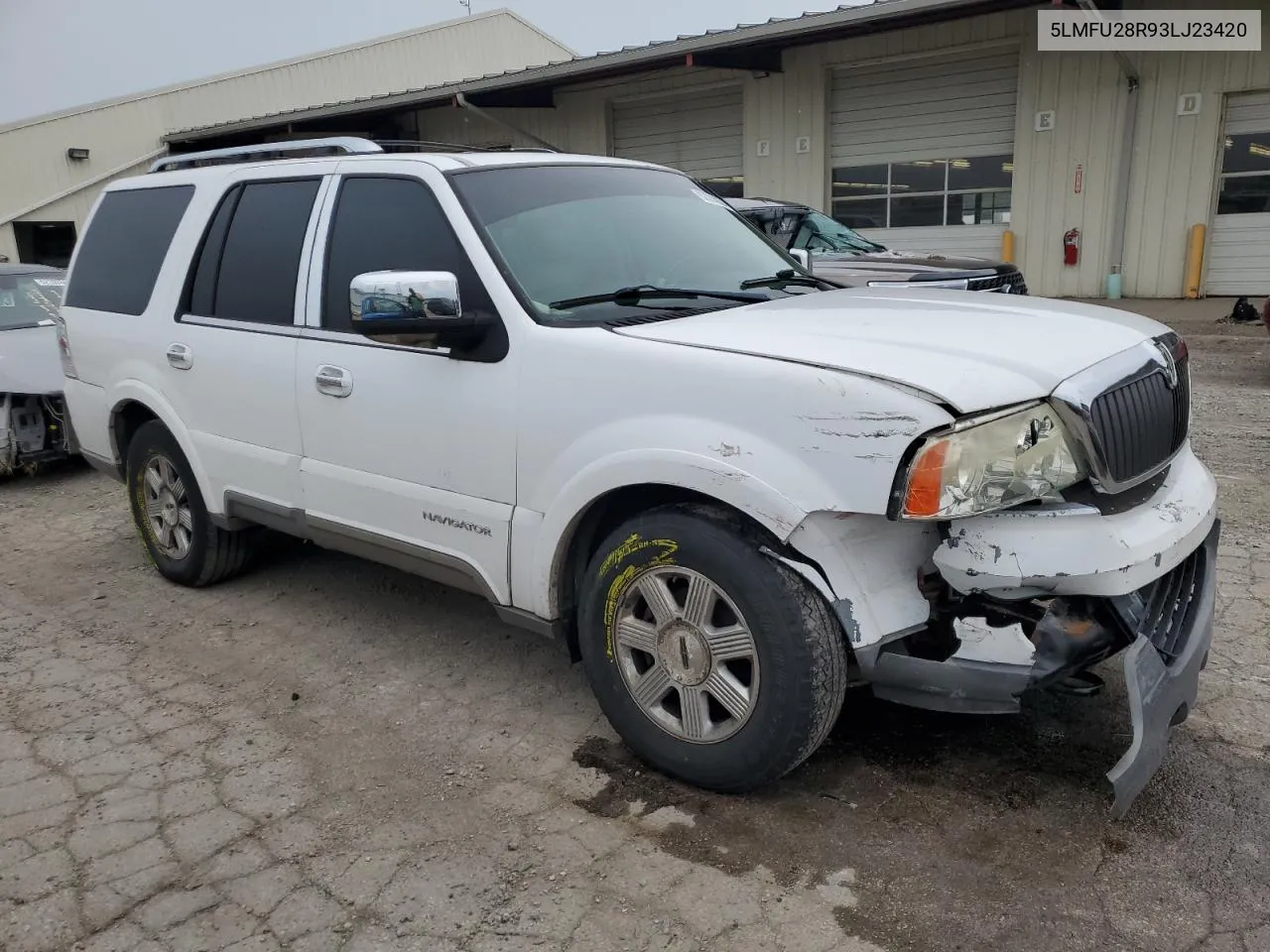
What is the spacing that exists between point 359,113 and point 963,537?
74.2ft

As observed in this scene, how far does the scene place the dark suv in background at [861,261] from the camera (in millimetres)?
8477

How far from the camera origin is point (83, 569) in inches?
220

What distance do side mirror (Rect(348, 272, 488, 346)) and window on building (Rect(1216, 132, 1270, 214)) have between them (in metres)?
14.3

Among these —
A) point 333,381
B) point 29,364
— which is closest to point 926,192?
point 29,364

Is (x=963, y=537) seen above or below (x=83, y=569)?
above

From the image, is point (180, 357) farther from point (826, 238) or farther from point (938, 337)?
point (826, 238)

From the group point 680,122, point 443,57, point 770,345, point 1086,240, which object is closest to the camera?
point 770,345

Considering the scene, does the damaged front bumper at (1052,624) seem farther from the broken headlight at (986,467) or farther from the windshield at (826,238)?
the windshield at (826,238)

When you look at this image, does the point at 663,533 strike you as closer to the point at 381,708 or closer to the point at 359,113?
the point at 381,708

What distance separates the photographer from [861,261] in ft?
30.2

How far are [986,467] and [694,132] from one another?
17.9m

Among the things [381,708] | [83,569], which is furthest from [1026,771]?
[83,569]

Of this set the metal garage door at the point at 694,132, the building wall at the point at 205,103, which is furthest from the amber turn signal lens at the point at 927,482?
the building wall at the point at 205,103

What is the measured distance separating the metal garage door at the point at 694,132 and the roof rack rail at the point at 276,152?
1413 centimetres
